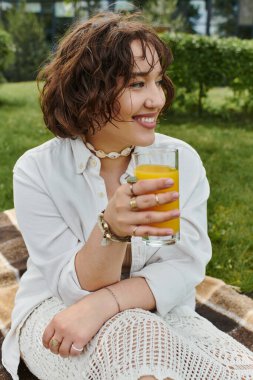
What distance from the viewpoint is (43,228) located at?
2359 millimetres

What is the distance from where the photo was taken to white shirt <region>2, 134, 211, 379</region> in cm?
233

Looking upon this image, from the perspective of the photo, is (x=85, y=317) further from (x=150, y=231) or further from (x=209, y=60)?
(x=209, y=60)

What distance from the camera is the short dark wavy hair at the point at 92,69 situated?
2205 mm

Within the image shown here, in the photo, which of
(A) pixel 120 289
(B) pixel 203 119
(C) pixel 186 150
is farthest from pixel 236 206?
(B) pixel 203 119

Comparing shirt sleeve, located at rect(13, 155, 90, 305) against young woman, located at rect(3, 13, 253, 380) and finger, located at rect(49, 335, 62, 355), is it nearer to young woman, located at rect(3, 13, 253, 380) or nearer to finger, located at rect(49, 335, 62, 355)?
young woman, located at rect(3, 13, 253, 380)

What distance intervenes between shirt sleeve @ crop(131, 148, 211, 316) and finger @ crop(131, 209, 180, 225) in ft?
2.20

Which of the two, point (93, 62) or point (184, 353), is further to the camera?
point (93, 62)

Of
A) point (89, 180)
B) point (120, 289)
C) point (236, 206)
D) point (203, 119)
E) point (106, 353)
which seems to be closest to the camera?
point (106, 353)

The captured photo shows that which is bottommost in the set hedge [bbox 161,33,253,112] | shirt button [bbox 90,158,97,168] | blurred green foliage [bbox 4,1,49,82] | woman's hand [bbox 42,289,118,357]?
blurred green foliage [bbox 4,1,49,82]

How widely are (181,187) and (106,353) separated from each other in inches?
34.4

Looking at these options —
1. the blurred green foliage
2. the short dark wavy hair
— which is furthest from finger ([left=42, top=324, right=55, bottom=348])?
the blurred green foliage

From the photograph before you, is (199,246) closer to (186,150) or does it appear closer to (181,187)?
(181,187)

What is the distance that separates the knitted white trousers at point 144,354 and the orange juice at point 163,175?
409 mm

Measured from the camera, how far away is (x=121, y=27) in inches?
88.4
